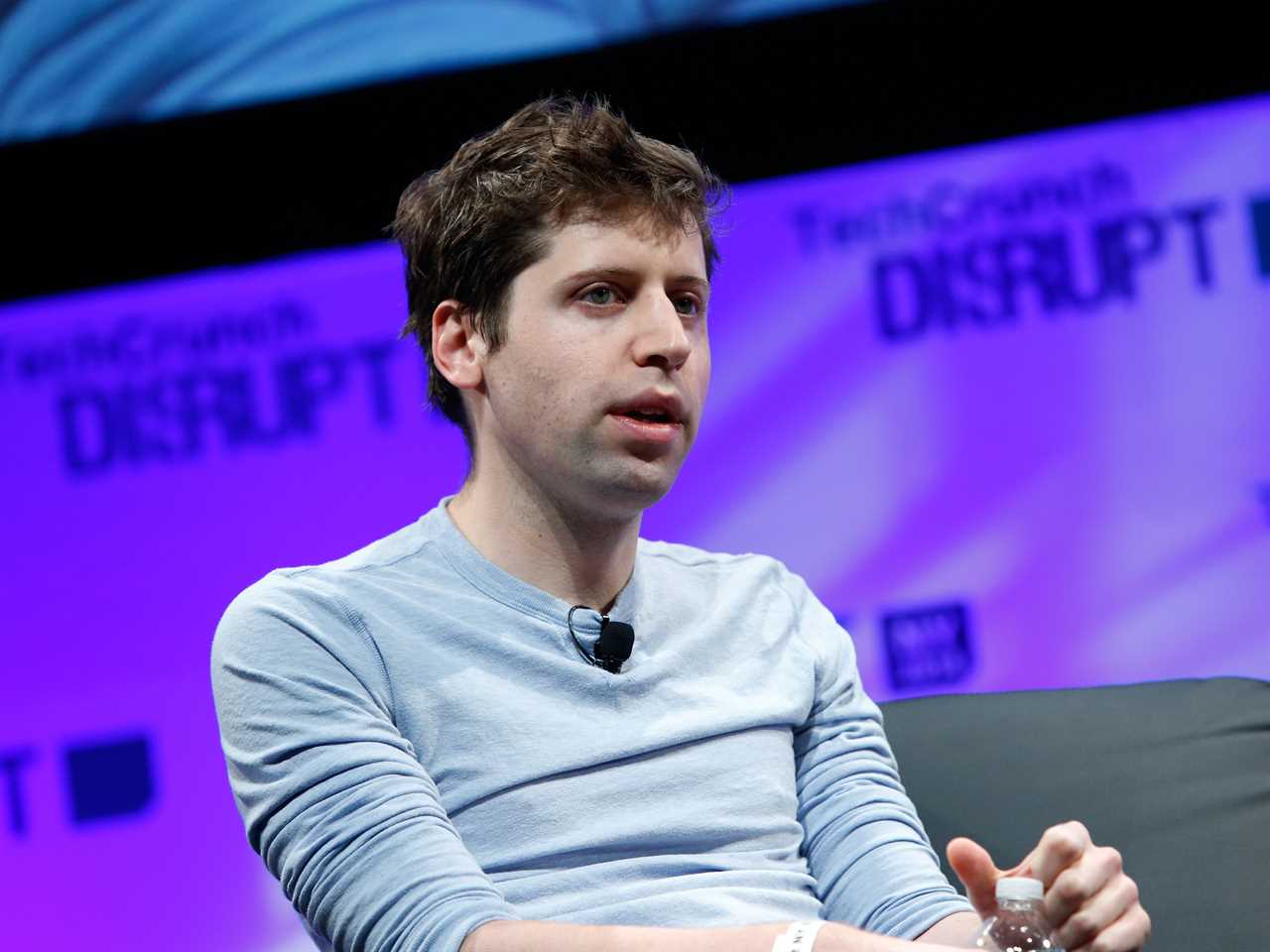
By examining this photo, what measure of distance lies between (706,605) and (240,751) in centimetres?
60

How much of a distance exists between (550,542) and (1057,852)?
2.16ft

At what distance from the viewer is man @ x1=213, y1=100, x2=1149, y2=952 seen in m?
1.51

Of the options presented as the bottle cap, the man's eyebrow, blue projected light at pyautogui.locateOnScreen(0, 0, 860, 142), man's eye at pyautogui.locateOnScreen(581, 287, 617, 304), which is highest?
blue projected light at pyautogui.locateOnScreen(0, 0, 860, 142)

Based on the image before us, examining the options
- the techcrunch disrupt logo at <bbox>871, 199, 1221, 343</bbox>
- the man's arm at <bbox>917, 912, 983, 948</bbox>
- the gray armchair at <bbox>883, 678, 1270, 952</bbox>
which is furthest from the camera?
the techcrunch disrupt logo at <bbox>871, 199, 1221, 343</bbox>

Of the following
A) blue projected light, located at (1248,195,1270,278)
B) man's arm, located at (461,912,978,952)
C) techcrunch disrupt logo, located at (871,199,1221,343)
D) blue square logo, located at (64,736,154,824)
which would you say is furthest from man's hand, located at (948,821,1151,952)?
blue square logo, located at (64,736,154,824)

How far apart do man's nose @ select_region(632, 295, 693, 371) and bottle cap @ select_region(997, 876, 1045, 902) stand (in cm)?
66

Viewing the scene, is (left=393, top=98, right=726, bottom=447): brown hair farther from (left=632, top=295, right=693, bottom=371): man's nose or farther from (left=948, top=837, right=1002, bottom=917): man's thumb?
(left=948, top=837, right=1002, bottom=917): man's thumb

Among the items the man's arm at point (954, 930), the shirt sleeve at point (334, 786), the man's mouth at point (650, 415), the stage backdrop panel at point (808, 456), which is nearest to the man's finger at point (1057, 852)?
the man's arm at point (954, 930)

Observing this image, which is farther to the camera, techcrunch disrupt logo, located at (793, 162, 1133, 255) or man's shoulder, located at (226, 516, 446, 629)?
techcrunch disrupt logo, located at (793, 162, 1133, 255)

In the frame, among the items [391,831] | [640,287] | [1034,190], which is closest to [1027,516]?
[1034,190]

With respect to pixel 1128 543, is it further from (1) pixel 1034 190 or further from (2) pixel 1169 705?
(2) pixel 1169 705

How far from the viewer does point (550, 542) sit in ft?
5.92

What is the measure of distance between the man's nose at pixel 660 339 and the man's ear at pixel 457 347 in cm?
21

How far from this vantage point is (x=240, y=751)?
1.58 metres
